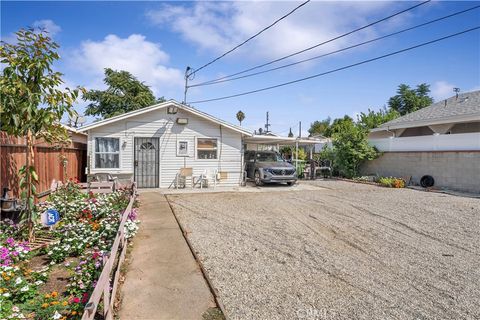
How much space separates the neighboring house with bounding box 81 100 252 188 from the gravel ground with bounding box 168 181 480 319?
13.1 ft

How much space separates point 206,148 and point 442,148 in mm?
11406

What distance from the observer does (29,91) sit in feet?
15.1

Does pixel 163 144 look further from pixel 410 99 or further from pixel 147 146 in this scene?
pixel 410 99

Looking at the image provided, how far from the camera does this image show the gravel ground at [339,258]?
11.3 ft

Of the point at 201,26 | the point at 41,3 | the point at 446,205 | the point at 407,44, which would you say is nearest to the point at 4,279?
the point at 41,3

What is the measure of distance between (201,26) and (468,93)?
60.0ft

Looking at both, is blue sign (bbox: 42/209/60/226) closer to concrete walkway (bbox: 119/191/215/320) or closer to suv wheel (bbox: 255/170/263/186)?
concrete walkway (bbox: 119/191/215/320)

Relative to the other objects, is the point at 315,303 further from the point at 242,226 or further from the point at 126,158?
the point at 126,158

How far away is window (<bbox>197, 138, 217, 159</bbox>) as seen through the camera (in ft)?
44.2

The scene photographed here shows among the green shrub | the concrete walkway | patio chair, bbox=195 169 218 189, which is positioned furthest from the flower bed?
the green shrub

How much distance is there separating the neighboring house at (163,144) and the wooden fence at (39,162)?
1.20m

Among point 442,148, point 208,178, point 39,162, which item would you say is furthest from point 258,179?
point 39,162

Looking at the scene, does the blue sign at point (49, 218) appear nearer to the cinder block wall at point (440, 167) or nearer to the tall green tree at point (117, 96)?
the cinder block wall at point (440, 167)

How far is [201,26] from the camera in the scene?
11.7 metres
